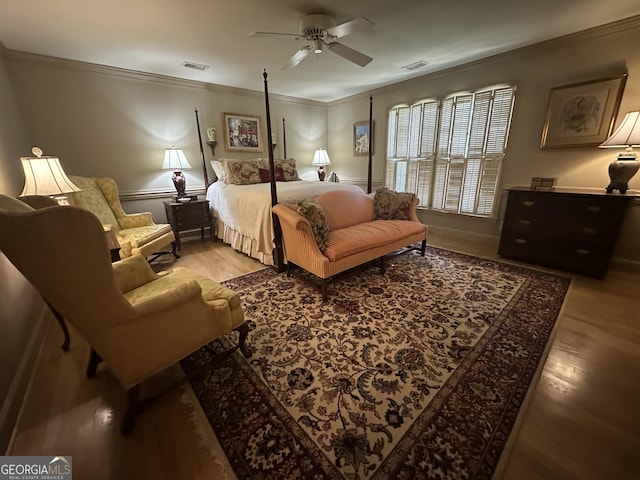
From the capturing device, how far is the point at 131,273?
1603 mm

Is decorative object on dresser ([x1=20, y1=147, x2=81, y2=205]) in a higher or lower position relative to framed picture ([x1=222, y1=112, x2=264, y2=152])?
lower

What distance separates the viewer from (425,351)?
5.46ft

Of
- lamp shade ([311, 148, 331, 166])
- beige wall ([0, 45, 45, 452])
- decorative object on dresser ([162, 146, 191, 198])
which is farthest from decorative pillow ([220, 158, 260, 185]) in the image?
beige wall ([0, 45, 45, 452])

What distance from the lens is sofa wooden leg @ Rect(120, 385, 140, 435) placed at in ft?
3.87

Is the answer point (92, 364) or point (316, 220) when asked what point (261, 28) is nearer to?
point (316, 220)

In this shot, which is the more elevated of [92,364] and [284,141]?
[284,141]

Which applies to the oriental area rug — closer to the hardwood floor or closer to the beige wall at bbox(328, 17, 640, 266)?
the hardwood floor

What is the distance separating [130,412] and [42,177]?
1.87 meters

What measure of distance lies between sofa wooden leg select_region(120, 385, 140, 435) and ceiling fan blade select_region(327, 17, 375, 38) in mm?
2753

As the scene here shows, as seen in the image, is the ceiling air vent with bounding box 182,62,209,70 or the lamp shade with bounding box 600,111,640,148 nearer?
the lamp shade with bounding box 600,111,640,148

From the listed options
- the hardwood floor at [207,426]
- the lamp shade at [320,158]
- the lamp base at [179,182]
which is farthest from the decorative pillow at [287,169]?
the hardwood floor at [207,426]

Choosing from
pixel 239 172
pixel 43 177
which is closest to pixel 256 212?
pixel 239 172

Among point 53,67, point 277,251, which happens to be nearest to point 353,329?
point 277,251

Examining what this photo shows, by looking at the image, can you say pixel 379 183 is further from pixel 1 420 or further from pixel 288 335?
pixel 1 420
